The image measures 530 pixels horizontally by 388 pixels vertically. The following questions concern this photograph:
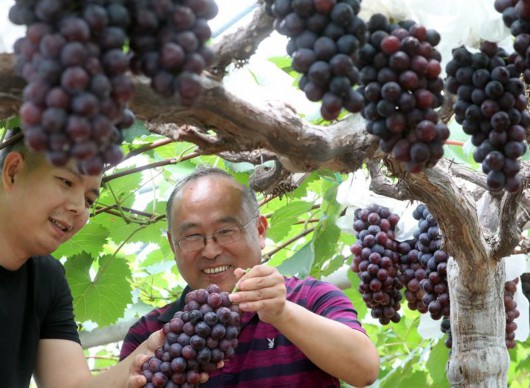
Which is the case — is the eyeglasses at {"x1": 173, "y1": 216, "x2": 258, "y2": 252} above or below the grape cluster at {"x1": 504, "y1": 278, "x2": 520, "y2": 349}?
above

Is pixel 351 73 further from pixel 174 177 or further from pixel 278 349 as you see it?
pixel 174 177

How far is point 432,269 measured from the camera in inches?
90.7

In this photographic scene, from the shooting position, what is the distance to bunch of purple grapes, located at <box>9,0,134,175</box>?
82cm

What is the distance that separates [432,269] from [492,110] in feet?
3.94

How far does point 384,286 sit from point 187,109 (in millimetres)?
1477

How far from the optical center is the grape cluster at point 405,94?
42.5 inches

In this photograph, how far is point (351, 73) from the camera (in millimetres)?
1035

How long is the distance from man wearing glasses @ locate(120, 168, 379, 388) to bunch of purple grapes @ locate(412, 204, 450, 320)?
23 centimetres

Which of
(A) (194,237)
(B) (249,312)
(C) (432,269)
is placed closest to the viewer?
(B) (249,312)

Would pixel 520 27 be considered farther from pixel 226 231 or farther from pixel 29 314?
pixel 29 314

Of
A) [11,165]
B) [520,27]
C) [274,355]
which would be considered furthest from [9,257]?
[520,27]

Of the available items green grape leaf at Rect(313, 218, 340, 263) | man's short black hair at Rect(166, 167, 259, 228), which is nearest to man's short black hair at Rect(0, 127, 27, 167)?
man's short black hair at Rect(166, 167, 259, 228)

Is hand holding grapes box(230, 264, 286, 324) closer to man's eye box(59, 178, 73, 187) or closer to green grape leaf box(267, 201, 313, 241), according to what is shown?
man's eye box(59, 178, 73, 187)

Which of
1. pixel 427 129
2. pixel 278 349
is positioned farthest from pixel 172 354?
pixel 427 129
